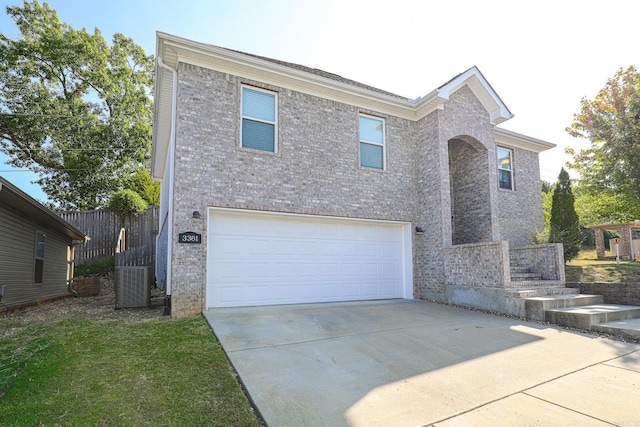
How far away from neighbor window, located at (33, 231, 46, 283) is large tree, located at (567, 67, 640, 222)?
57.6 ft

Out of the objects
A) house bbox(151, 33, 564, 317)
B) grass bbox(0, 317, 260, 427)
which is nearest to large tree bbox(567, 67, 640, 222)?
house bbox(151, 33, 564, 317)

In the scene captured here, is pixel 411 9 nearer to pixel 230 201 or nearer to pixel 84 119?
pixel 230 201

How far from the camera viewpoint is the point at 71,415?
2883 mm

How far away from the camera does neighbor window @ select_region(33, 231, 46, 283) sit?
32.6 ft

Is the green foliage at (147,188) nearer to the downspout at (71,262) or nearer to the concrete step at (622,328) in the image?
the downspout at (71,262)

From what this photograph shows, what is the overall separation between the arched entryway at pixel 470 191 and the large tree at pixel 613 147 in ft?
14.1

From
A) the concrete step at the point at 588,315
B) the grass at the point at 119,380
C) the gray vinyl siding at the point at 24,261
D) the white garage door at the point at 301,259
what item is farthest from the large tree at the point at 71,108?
the concrete step at the point at 588,315

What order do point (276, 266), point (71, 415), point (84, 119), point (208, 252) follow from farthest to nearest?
point (84, 119), point (276, 266), point (208, 252), point (71, 415)

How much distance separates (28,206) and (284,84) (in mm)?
6551

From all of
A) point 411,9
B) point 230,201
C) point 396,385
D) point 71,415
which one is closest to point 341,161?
point 230,201

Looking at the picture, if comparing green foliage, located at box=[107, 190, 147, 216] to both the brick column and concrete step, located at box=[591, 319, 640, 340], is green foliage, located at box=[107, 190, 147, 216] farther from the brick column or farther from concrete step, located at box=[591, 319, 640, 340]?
the brick column

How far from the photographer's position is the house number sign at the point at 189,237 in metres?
6.94

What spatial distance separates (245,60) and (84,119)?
55.7 feet

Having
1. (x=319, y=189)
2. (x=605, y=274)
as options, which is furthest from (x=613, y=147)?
(x=319, y=189)
